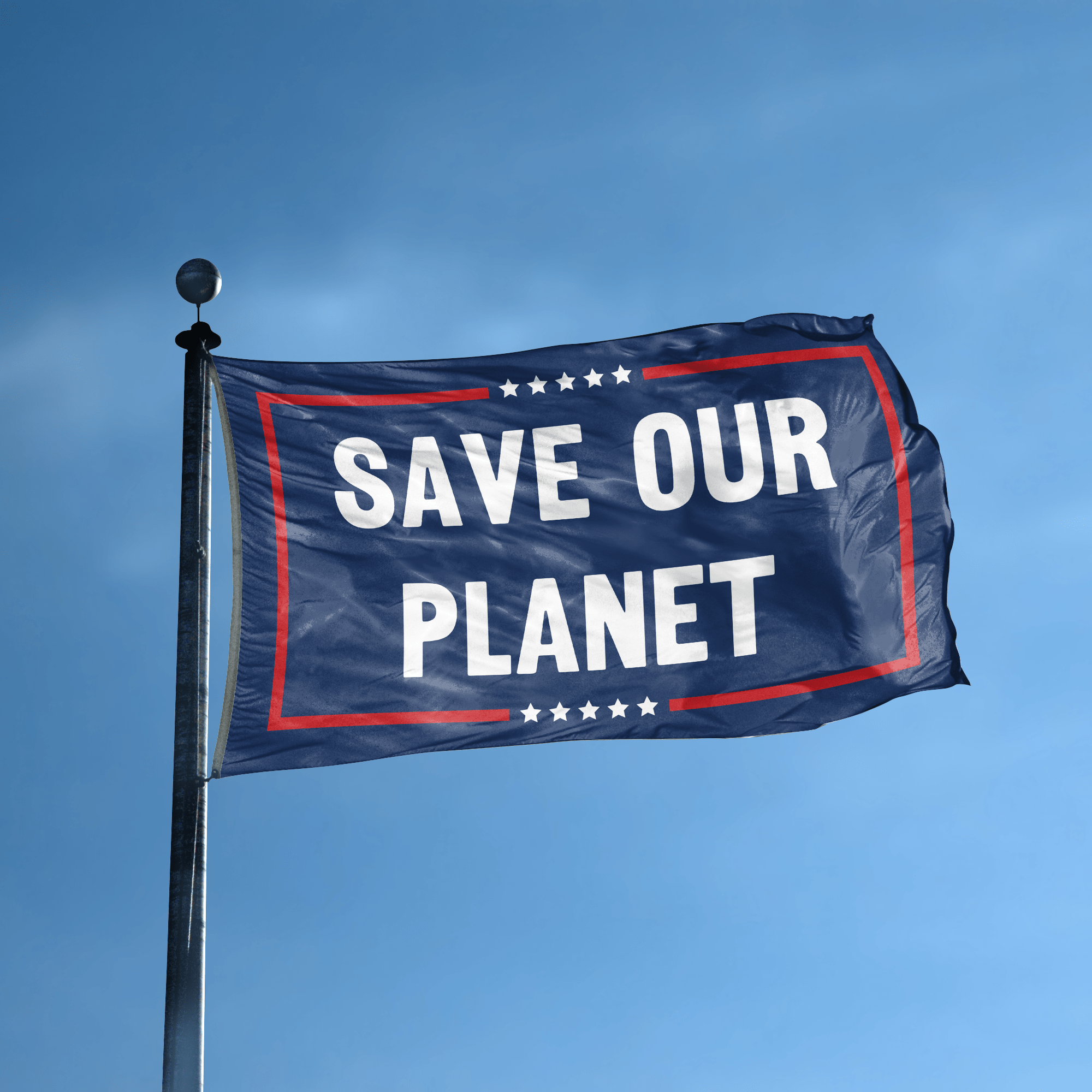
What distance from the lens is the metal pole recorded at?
939cm

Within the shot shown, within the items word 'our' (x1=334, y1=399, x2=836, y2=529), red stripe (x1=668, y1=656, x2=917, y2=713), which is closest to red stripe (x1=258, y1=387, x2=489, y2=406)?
word 'our' (x1=334, y1=399, x2=836, y2=529)

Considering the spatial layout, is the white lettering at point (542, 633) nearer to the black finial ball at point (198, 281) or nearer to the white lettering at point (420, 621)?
the white lettering at point (420, 621)

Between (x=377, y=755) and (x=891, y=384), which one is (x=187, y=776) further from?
(x=891, y=384)

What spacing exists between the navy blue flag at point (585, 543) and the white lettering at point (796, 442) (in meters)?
0.02

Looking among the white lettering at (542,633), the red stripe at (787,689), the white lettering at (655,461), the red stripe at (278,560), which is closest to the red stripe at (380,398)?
the red stripe at (278,560)

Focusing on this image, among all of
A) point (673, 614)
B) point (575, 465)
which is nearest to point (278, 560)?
point (575, 465)

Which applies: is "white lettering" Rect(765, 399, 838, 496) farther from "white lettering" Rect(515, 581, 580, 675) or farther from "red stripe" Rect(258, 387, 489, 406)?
"red stripe" Rect(258, 387, 489, 406)

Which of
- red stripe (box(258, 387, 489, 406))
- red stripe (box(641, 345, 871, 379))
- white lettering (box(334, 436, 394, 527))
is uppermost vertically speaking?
red stripe (box(641, 345, 871, 379))

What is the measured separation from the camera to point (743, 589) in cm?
1235

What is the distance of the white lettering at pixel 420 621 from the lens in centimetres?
1177

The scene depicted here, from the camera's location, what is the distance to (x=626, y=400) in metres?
13.0

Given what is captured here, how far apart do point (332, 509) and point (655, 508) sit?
280cm

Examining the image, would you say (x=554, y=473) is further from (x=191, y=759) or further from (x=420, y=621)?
(x=191, y=759)

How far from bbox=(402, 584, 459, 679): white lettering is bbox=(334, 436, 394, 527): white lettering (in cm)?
67
